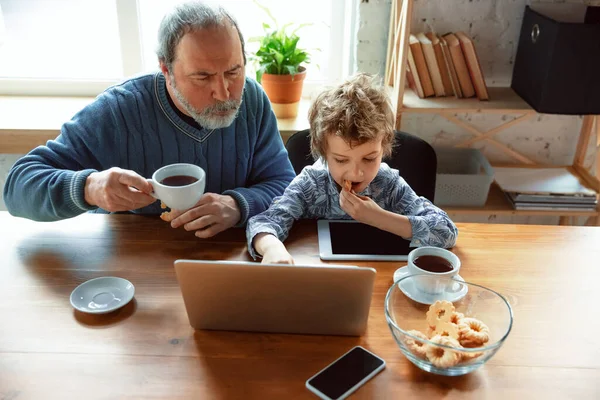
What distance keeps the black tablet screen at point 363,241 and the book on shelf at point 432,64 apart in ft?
3.67

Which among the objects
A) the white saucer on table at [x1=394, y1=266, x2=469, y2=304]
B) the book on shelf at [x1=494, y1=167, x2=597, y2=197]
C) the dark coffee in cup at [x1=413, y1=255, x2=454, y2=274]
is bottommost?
the book on shelf at [x1=494, y1=167, x2=597, y2=197]

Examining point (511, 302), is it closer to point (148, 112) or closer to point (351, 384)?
point (351, 384)

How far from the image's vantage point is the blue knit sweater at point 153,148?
1.49m

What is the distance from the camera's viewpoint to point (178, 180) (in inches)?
51.3

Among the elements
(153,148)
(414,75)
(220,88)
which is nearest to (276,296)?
(220,88)

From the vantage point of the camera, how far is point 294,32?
2520 mm

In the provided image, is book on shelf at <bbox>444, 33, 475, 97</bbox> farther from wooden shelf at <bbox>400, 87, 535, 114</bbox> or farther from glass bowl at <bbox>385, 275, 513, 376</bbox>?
glass bowl at <bbox>385, 275, 513, 376</bbox>

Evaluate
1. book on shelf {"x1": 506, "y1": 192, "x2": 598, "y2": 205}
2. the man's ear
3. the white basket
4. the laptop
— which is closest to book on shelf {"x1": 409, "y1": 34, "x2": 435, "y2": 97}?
the white basket

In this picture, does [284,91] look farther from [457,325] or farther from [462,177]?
[457,325]

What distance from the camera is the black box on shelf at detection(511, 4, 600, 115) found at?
2059 millimetres

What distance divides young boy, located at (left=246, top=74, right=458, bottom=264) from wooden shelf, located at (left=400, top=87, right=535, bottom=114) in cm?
85

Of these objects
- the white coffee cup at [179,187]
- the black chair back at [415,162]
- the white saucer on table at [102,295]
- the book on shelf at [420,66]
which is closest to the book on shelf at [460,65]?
the book on shelf at [420,66]

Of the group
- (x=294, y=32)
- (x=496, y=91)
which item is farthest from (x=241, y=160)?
(x=496, y=91)

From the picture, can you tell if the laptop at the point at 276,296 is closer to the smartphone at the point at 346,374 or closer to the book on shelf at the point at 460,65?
the smartphone at the point at 346,374
